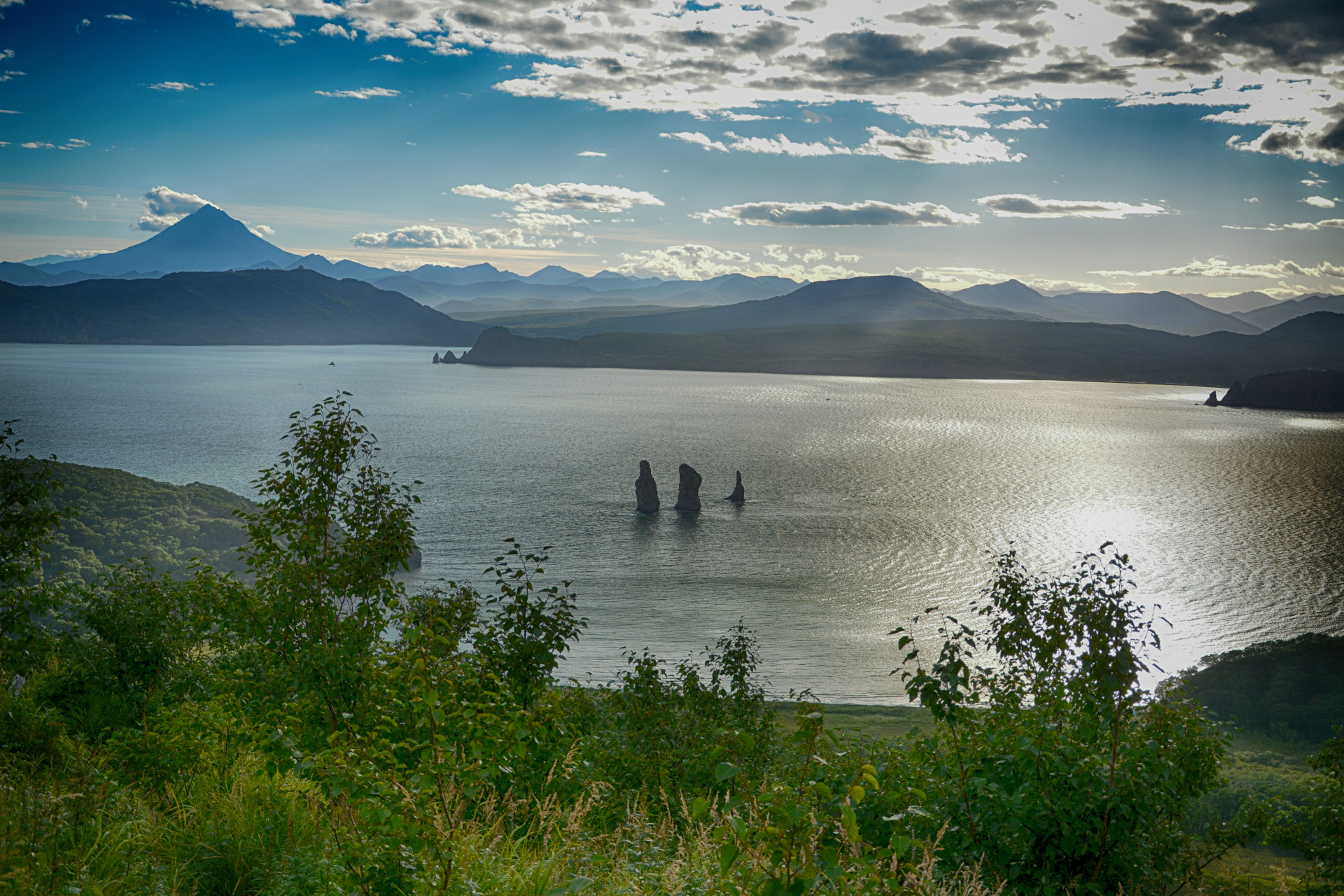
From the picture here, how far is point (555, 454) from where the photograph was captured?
108 m

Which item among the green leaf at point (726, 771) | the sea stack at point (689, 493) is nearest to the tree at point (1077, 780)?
the green leaf at point (726, 771)

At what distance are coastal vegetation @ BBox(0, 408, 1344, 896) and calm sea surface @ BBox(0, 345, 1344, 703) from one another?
91.1 ft

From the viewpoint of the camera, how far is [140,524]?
176ft

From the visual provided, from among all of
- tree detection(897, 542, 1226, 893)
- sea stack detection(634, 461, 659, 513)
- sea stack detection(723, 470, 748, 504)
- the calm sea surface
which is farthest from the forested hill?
sea stack detection(723, 470, 748, 504)

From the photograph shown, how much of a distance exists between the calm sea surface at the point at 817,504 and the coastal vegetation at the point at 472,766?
91.1 ft

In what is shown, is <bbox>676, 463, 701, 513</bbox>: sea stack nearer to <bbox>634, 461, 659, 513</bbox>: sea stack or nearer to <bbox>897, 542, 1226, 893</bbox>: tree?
<bbox>634, 461, 659, 513</bbox>: sea stack

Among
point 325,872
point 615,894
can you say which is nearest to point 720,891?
point 615,894

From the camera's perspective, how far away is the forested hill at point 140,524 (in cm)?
4750

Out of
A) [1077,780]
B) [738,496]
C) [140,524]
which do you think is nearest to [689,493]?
[738,496]

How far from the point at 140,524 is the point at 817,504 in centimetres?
6038

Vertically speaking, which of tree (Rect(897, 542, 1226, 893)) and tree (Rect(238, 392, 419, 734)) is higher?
tree (Rect(238, 392, 419, 734))

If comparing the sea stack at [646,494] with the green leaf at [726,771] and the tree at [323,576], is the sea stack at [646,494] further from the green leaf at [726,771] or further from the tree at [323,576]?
the green leaf at [726,771]

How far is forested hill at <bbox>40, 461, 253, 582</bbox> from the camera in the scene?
156 feet

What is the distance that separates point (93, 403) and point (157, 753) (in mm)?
174135
